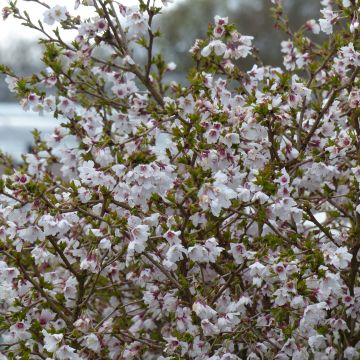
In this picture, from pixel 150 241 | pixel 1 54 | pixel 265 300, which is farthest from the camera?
pixel 1 54

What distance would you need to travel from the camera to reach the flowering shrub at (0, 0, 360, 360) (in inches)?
119


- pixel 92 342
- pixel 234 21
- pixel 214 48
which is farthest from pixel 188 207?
pixel 234 21

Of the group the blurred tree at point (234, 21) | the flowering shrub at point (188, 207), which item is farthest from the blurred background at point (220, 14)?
the flowering shrub at point (188, 207)

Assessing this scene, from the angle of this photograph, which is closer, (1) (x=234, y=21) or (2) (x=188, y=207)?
(2) (x=188, y=207)

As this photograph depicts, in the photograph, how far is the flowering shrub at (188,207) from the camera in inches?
119

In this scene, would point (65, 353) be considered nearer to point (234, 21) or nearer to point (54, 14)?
point (54, 14)

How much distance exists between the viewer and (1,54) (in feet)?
149

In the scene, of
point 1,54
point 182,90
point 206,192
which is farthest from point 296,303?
point 1,54

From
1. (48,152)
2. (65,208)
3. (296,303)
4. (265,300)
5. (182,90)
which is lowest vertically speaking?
(296,303)

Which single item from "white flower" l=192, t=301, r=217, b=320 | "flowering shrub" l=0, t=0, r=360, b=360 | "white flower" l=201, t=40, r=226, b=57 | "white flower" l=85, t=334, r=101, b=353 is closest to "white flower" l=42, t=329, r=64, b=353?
"flowering shrub" l=0, t=0, r=360, b=360

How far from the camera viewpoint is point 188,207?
2967mm

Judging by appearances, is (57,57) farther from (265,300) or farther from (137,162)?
(265,300)

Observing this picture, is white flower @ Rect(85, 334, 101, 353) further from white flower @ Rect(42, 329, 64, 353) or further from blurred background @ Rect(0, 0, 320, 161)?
blurred background @ Rect(0, 0, 320, 161)

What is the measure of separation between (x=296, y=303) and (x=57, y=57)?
Answer: 181 centimetres
